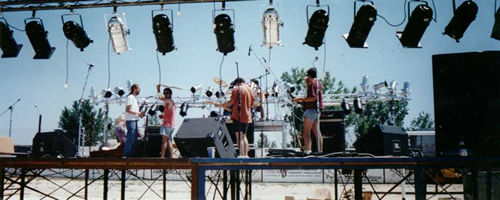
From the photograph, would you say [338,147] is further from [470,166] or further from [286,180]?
[286,180]

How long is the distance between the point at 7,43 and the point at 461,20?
8.60 m

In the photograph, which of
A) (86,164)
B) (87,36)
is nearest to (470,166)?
(86,164)

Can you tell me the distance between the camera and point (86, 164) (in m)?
6.23

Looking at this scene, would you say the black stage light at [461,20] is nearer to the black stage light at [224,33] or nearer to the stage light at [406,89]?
the black stage light at [224,33]

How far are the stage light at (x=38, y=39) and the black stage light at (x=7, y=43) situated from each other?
46 cm

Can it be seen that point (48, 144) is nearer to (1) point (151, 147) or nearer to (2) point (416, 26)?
(1) point (151, 147)

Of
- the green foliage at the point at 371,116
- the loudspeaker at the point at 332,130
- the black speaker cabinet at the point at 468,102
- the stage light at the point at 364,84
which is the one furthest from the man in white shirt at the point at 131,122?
the green foliage at the point at 371,116

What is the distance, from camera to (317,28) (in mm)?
7094

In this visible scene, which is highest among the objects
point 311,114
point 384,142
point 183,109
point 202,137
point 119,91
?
point 119,91

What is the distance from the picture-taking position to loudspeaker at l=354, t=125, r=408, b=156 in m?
6.11

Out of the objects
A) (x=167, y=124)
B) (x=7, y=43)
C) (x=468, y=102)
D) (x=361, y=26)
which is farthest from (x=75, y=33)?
(x=468, y=102)

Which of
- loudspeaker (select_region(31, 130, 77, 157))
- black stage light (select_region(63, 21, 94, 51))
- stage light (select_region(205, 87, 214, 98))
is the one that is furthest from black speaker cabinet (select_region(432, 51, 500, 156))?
stage light (select_region(205, 87, 214, 98))

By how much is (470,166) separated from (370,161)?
1.25 meters

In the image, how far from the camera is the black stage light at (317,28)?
6.95 meters
